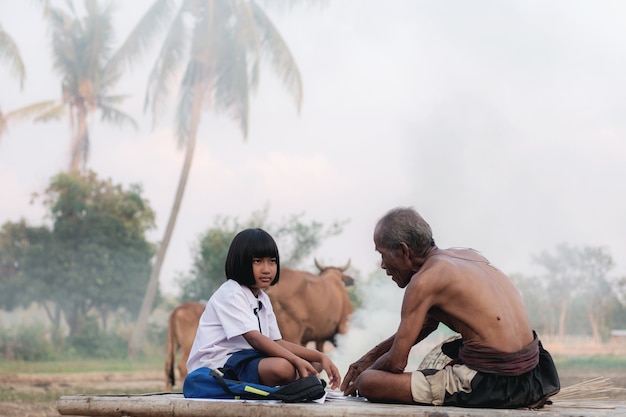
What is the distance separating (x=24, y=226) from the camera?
22281 mm

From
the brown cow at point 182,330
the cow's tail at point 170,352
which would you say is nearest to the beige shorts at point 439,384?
the cow's tail at point 170,352

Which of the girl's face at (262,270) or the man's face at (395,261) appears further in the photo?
the girl's face at (262,270)

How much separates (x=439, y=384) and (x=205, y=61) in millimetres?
19225

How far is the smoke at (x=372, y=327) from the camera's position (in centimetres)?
1127

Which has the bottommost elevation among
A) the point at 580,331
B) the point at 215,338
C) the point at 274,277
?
the point at 580,331

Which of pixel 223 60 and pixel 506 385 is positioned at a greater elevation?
pixel 223 60

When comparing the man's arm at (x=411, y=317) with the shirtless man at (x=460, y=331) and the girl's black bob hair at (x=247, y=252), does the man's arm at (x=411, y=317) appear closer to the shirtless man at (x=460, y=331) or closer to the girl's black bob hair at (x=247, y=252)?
the shirtless man at (x=460, y=331)

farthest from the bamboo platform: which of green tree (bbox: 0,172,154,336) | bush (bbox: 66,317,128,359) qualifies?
green tree (bbox: 0,172,154,336)

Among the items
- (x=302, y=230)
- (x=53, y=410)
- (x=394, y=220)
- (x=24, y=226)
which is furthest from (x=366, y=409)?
(x=24, y=226)

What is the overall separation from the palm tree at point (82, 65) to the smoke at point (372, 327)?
13.5 metres

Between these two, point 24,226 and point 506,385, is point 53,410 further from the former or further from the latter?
point 24,226

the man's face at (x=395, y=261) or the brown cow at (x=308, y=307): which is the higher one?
the man's face at (x=395, y=261)

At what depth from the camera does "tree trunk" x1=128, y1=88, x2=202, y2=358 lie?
69.3ft

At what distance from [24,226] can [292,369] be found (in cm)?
2027
